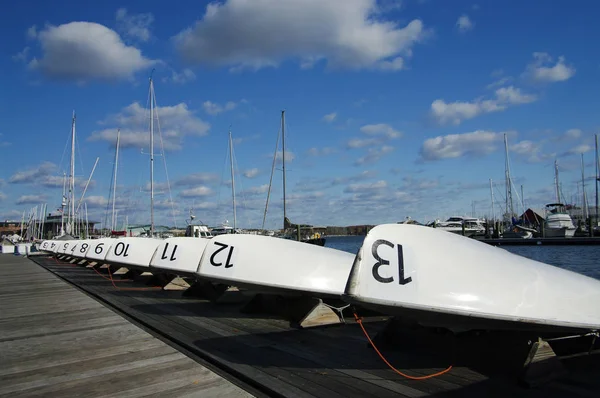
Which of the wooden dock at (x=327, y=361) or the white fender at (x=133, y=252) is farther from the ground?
the white fender at (x=133, y=252)

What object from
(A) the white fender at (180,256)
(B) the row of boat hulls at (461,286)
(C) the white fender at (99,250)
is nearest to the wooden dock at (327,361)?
(B) the row of boat hulls at (461,286)

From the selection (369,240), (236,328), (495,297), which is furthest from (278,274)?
(495,297)

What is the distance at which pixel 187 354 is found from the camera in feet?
18.1

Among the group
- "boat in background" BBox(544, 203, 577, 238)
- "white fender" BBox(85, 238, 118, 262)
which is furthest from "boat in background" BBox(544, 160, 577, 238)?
"white fender" BBox(85, 238, 118, 262)

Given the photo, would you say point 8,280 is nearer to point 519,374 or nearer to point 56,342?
point 56,342

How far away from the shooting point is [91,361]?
17.5ft

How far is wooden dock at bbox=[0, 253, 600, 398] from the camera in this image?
4188 mm

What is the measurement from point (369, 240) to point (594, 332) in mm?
2311

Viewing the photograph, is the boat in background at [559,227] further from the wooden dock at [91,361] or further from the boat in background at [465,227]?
the wooden dock at [91,361]

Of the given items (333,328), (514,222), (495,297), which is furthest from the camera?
(514,222)

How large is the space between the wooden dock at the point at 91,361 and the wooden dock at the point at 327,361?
109mm

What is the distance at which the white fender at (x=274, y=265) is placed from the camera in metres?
6.84

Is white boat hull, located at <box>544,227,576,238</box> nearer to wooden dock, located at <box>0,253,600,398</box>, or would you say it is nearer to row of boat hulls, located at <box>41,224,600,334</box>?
wooden dock, located at <box>0,253,600,398</box>

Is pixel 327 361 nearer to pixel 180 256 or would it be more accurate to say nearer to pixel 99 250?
pixel 180 256
